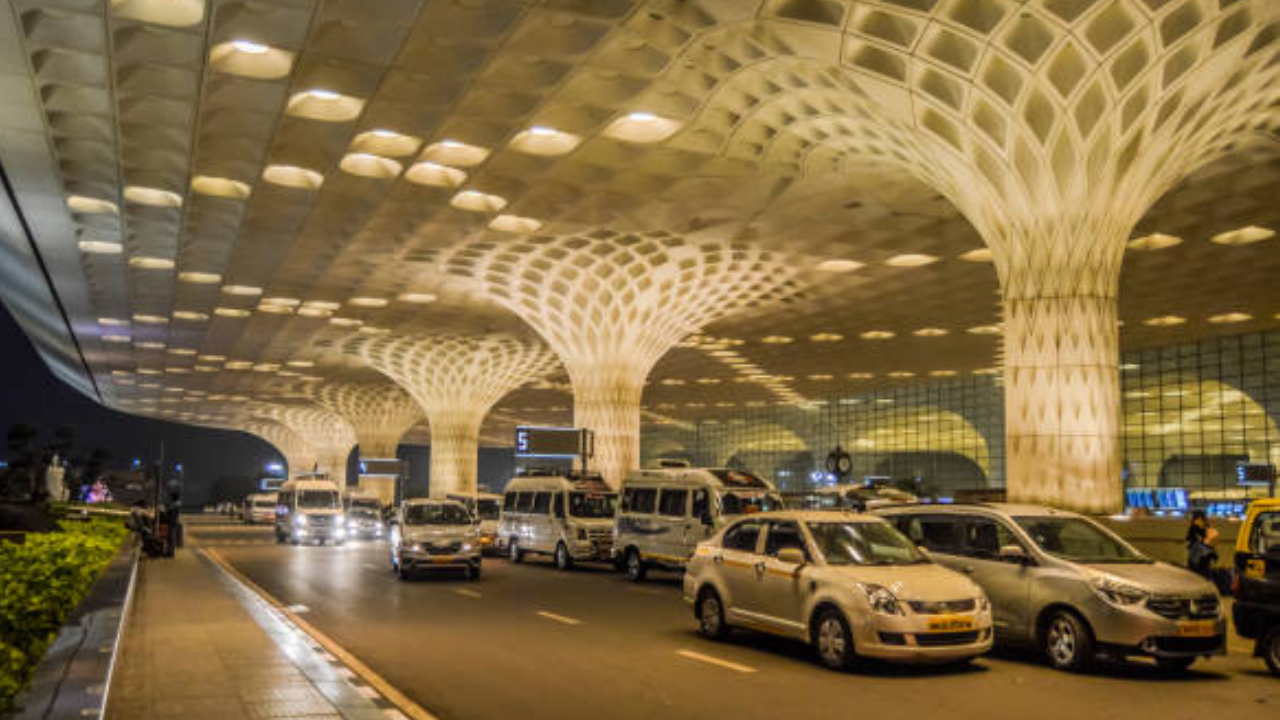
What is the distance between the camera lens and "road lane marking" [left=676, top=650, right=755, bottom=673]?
11797mm

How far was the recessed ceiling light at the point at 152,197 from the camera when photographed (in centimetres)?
2194

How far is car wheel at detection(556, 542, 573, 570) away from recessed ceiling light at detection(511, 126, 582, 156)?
1179cm

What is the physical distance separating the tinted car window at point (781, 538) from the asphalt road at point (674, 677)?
3.99 feet

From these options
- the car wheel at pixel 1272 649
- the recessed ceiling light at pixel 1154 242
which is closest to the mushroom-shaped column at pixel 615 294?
the recessed ceiling light at pixel 1154 242

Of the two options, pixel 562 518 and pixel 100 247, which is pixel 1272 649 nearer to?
pixel 562 518

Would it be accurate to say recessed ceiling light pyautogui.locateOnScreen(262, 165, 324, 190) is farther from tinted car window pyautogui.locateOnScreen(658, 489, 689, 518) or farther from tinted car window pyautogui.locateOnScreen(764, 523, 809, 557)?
tinted car window pyautogui.locateOnScreen(764, 523, 809, 557)

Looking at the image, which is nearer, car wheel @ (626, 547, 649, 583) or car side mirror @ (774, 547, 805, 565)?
Answer: car side mirror @ (774, 547, 805, 565)

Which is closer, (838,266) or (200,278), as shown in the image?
(838,266)

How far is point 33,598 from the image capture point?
7.64 m

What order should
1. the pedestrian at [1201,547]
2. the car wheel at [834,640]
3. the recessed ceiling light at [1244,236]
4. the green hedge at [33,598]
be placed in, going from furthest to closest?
the recessed ceiling light at [1244,236], the pedestrian at [1201,547], the car wheel at [834,640], the green hedge at [33,598]

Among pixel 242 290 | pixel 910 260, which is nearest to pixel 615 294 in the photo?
pixel 910 260

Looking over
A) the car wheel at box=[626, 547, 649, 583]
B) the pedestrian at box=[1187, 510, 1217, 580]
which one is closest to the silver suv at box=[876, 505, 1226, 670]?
the pedestrian at box=[1187, 510, 1217, 580]

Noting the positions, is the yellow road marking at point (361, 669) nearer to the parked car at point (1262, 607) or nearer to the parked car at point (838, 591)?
the parked car at point (838, 591)

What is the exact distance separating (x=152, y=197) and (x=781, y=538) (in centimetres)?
1615
